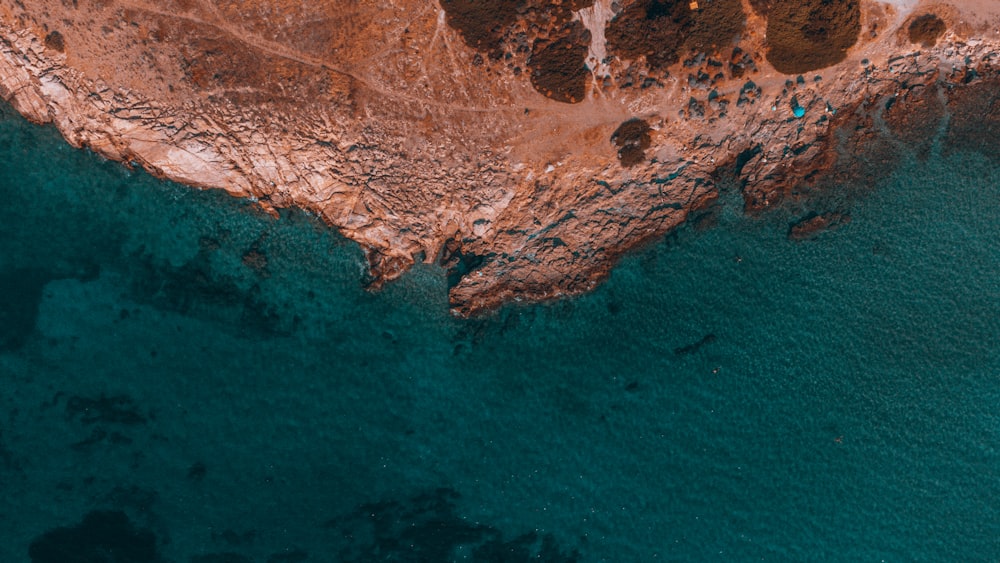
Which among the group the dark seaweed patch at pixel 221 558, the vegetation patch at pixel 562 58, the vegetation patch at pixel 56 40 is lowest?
the dark seaweed patch at pixel 221 558

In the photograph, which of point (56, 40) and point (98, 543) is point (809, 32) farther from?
point (98, 543)

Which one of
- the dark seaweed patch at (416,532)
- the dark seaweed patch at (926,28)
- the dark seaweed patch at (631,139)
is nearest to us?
the dark seaweed patch at (926,28)

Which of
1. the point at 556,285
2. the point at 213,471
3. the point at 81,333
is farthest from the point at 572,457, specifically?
the point at 81,333

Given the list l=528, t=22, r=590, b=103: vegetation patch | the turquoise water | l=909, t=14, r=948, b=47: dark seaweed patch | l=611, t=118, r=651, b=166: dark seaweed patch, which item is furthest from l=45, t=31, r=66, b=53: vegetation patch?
l=909, t=14, r=948, b=47: dark seaweed patch

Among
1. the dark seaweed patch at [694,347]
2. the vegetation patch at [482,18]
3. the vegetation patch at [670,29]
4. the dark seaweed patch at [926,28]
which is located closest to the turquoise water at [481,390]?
the dark seaweed patch at [694,347]

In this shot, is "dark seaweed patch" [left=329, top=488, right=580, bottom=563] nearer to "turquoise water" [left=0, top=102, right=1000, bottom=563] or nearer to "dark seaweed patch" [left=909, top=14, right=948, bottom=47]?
"turquoise water" [left=0, top=102, right=1000, bottom=563]

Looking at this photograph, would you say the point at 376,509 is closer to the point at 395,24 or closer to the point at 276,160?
the point at 276,160

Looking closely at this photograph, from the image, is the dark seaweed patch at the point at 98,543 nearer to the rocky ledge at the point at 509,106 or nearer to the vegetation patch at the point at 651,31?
the rocky ledge at the point at 509,106

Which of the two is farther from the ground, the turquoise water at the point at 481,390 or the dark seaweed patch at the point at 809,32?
the dark seaweed patch at the point at 809,32
